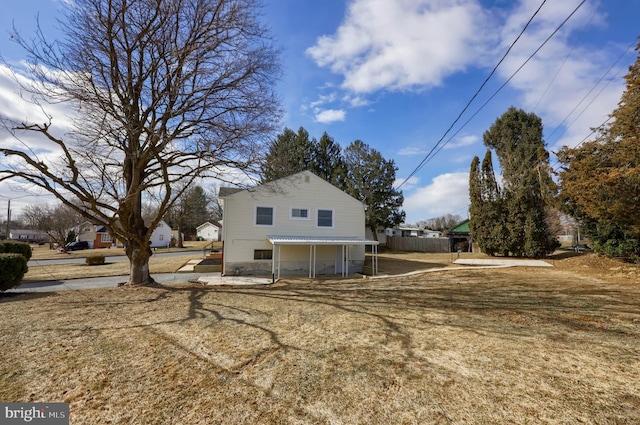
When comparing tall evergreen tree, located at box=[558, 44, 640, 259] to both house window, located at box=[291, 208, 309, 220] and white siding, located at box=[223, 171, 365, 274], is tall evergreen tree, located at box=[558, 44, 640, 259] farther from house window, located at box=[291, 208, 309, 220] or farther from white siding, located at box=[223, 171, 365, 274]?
house window, located at box=[291, 208, 309, 220]

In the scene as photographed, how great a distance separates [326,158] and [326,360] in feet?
112

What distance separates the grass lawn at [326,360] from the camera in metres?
2.88

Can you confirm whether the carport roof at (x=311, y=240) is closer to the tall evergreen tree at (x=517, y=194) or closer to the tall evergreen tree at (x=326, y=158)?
the tall evergreen tree at (x=517, y=194)

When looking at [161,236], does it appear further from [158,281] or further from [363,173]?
[158,281]

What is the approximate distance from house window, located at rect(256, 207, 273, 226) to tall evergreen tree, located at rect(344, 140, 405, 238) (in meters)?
18.0

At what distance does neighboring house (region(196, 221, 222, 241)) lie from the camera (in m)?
50.3

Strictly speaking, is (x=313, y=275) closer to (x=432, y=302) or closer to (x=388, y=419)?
(x=432, y=302)

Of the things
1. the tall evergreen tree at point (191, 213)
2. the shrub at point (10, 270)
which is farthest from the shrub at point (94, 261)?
the tall evergreen tree at point (191, 213)

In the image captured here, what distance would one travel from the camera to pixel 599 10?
675cm

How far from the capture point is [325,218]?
648 inches

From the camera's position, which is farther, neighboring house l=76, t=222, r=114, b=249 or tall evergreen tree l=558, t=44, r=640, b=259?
neighboring house l=76, t=222, r=114, b=249

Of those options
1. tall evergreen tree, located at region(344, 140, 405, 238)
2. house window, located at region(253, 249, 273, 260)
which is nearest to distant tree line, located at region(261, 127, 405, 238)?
tall evergreen tree, located at region(344, 140, 405, 238)

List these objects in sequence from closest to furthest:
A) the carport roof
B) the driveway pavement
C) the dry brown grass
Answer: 1. the driveway pavement
2. the carport roof
3. the dry brown grass

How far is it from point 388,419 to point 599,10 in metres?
9.70
